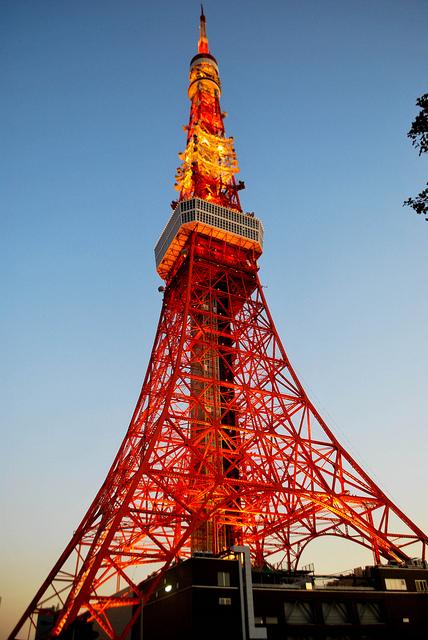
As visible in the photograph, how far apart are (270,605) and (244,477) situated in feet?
34.7

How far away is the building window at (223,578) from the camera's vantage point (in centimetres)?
1977

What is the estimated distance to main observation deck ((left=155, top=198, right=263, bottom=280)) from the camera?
32.9 metres

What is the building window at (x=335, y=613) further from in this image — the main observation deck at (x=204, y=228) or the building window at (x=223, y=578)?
the main observation deck at (x=204, y=228)

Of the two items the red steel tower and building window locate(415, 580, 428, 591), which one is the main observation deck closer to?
the red steel tower

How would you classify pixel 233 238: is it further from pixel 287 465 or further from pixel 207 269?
pixel 287 465

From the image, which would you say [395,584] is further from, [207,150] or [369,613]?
[207,150]

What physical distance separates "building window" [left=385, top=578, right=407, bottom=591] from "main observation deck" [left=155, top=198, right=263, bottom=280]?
20.4 m

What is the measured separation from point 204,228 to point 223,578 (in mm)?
20039

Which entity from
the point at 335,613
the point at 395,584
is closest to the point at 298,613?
the point at 335,613

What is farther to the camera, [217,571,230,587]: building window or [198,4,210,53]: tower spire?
[198,4,210,53]: tower spire

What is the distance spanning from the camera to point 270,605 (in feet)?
66.5

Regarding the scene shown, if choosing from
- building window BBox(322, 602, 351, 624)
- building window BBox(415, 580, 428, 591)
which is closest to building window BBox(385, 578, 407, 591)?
building window BBox(415, 580, 428, 591)

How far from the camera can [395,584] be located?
22.8 m

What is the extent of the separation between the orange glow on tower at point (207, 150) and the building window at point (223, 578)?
903 inches
